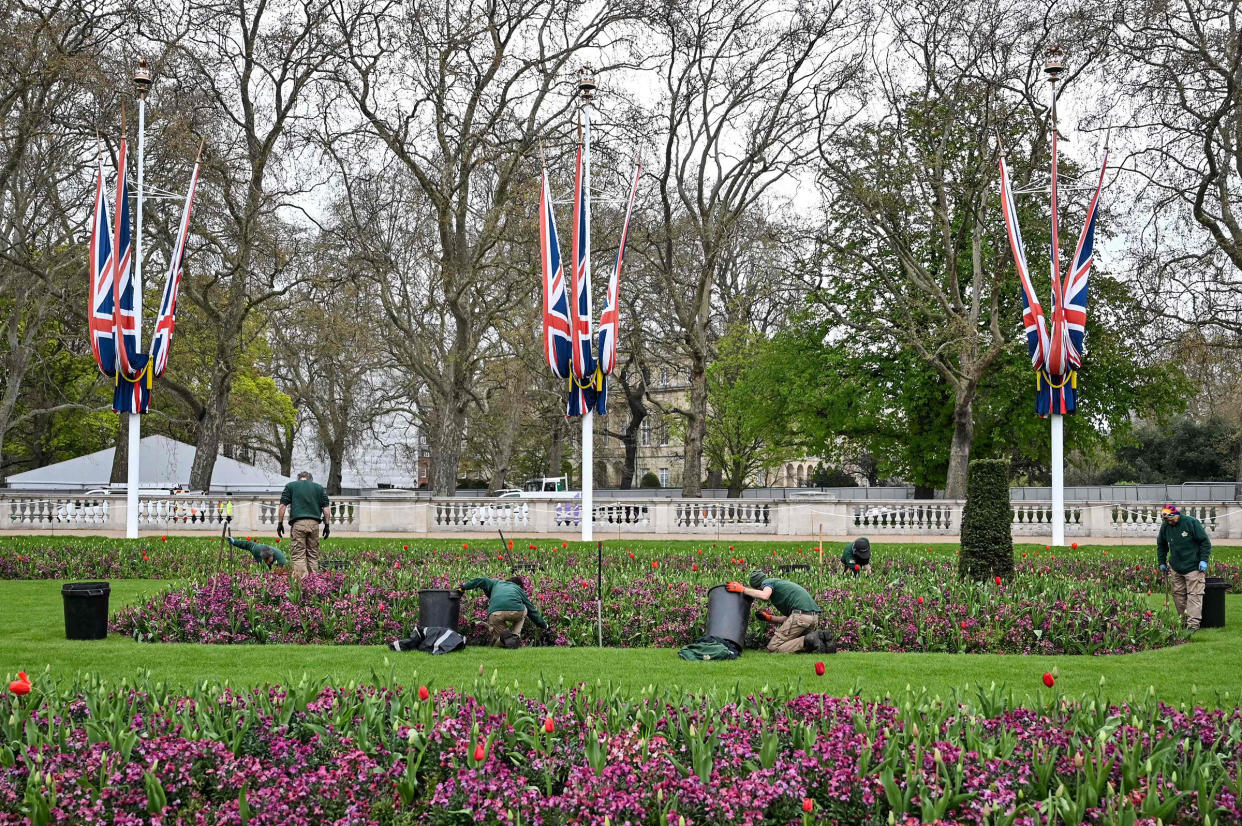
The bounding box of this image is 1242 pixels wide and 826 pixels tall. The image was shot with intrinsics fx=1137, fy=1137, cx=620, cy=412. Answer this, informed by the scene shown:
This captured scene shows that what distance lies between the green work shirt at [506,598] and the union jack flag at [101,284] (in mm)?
13261

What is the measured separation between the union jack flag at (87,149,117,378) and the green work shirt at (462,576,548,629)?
13.3 metres

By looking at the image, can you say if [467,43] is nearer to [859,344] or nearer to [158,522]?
[158,522]

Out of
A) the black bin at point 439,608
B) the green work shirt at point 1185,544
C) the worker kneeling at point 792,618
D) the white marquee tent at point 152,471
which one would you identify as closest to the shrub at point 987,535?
the green work shirt at point 1185,544

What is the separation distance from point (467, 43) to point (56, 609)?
66.4 feet

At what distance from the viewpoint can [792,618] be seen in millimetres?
11648

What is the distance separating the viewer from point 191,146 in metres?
28.3

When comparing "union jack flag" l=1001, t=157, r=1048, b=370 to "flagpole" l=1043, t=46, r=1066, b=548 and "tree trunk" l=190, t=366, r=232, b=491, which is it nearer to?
Result: "flagpole" l=1043, t=46, r=1066, b=548

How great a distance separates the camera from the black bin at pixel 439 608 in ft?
39.3

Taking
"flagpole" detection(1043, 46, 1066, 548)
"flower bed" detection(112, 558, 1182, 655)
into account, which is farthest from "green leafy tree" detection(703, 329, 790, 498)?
"flower bed" detection(112, 558, 1182, 655)

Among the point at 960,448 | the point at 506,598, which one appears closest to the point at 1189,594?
the point at 506,598

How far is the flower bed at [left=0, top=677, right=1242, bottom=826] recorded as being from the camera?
5.62 meters

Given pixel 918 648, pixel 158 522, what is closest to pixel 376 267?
pixel 158 522

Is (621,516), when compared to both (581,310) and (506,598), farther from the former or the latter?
(506,598)

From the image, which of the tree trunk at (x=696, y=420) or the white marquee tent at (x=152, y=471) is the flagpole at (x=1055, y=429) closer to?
the tree trunk at (x=696, y=420)
